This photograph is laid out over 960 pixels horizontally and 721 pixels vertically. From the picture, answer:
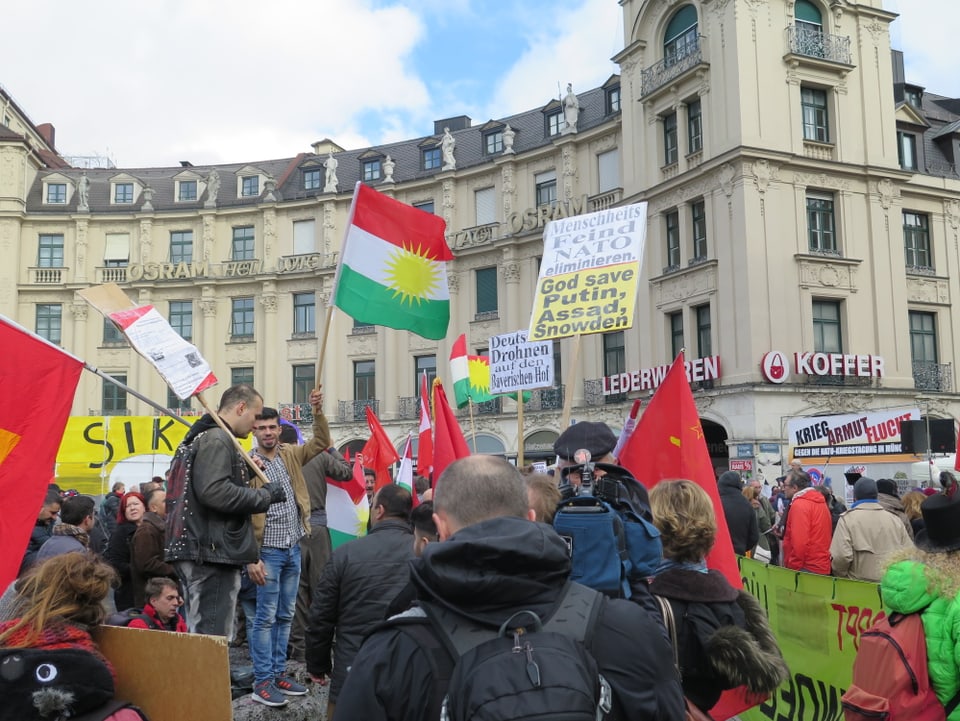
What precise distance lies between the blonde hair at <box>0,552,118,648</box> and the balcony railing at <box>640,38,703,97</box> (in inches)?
1030

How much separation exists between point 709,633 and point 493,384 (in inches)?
363

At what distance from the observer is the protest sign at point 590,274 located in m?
7.69

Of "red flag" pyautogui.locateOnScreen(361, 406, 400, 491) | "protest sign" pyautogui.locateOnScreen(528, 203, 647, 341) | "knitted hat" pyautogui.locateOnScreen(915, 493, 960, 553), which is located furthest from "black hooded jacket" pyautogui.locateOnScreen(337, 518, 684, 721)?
"red flag" pyautogui.locateOnScreen(361, 406, 400, 491)

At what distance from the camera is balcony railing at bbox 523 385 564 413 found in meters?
31.4

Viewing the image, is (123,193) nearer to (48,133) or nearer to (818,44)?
(48,133)

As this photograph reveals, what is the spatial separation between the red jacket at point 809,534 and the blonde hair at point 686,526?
5531 millimetres

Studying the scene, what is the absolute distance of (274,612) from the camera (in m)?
6.02

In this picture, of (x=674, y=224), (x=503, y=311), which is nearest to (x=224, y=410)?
(x=674, y=224)

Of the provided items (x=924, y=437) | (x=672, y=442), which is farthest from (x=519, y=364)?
(x=924, y=437)

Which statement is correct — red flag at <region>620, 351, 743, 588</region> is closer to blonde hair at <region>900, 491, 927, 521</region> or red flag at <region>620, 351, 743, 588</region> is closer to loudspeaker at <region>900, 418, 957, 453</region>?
blonde hair at <region>900, 491, 927, 521</region>

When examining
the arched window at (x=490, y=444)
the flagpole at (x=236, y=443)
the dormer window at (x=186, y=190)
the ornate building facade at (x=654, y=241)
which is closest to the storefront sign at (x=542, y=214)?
the ornate building facade at (x=654, y=241)

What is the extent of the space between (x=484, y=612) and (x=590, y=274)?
20.4 ft

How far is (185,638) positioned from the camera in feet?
9.23

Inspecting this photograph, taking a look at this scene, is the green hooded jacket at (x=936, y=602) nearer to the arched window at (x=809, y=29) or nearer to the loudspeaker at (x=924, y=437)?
the loudspeaker at (x=924, y=437)
